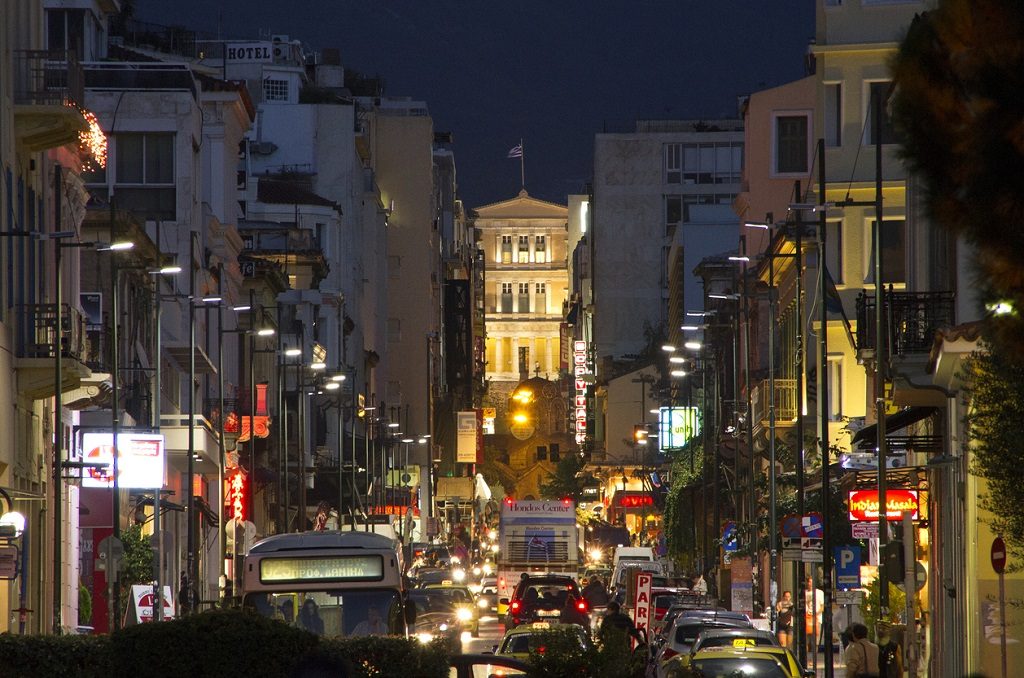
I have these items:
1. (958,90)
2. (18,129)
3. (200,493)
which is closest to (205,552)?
(200,493)

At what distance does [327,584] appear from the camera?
24.0 m

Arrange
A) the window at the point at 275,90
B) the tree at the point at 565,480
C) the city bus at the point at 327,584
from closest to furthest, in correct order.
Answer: the city bus at the point at 327,584, the window at the point at 275,90, the tree at the point at 565,480

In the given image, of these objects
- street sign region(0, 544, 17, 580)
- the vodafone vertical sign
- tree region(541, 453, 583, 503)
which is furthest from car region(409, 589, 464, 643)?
the vodafone vertical sign

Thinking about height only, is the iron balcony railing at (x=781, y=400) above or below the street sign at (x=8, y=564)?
above

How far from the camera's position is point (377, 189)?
437 feet

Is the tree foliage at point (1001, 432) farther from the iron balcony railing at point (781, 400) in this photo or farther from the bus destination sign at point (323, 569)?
the iron balcony railing at point (781, 400)

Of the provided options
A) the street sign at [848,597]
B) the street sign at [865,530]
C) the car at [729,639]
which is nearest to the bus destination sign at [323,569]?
the car at [729,639]

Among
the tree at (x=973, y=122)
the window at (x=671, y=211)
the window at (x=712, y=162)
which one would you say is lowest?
the tree at (x=973, y=122)

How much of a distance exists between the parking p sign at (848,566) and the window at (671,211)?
10650cm

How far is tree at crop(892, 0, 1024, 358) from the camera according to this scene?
9.09 meters

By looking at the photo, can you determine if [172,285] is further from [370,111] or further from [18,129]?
[370,111]

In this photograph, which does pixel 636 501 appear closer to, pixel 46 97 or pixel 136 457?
pixel 136 457

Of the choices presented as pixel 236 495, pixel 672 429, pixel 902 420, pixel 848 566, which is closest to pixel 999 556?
pixel 848 566

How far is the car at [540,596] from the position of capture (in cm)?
4381
